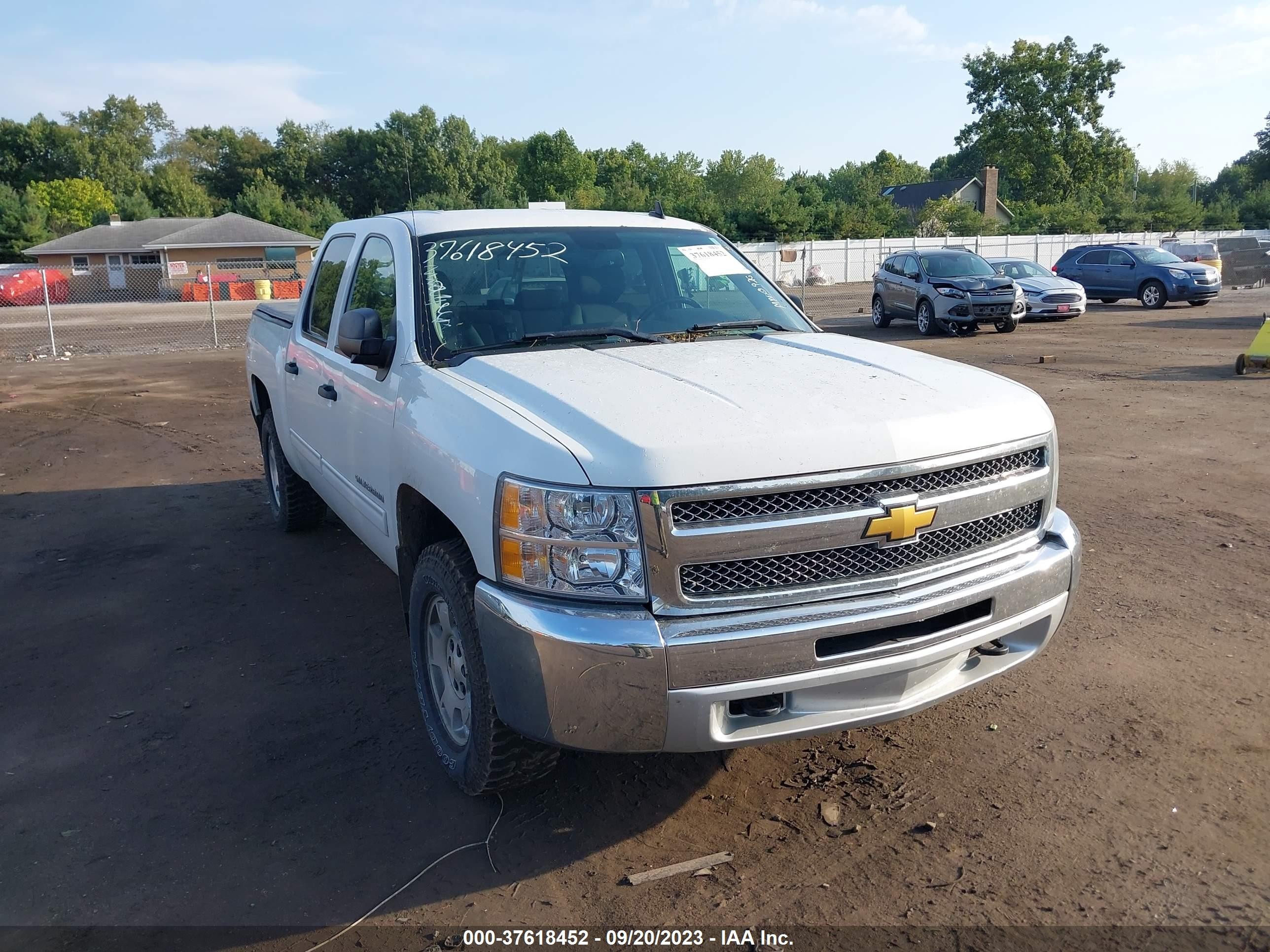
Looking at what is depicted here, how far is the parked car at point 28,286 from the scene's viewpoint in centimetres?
4909

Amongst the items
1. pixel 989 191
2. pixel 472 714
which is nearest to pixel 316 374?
pixel 472 714

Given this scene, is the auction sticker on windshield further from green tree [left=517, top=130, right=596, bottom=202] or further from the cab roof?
green tree [left=517, top=130, right=596, bottom=202]

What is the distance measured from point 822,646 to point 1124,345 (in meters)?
17.2

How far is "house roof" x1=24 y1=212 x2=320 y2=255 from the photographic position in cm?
5909

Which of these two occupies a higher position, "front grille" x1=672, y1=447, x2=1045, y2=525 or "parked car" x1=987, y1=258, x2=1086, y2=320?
"parked car" x1=987, y1=258, x2=1086, y2=320

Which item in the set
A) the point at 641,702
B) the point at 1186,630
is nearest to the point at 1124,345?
the point at 1186,630

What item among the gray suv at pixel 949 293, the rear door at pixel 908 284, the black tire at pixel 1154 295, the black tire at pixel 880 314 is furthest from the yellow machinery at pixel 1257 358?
the black tire at pixel 1154 295

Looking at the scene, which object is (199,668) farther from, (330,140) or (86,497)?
(330,140)

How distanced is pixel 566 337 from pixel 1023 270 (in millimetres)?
22244

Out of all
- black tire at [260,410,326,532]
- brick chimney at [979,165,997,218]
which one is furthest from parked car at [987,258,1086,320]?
brick chimney at [979,165,997,218]

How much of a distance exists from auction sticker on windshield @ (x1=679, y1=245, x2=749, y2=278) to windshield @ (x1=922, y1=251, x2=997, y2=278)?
16.9m

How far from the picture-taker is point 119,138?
98312mm

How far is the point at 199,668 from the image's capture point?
4.77 m

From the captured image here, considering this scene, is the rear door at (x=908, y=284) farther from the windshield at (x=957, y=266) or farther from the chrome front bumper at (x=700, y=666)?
the chrome front bumper at (x=700, y=666)
